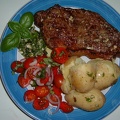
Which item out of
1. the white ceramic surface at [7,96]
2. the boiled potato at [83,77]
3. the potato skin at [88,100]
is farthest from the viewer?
the white ceramic surface at [7,96]

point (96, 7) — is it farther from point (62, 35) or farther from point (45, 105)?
point (45, 105)

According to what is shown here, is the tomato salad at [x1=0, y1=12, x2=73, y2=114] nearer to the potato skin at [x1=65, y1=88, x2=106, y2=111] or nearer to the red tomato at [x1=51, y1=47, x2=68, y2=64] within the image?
the red tomato at [x1=51, y1=47, x2=68, y2=64]

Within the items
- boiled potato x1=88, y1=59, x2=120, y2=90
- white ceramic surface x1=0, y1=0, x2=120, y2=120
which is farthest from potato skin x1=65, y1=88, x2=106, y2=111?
white ceramic surface x1=0, y1=0, x2=120, y2=120

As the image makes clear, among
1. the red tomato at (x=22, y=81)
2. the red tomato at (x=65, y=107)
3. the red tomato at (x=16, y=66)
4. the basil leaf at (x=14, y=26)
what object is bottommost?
the red tomato at (x=65, y=107)

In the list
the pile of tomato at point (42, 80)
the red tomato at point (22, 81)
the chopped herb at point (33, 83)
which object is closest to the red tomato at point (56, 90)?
the pile of tomato at point (42, 80)

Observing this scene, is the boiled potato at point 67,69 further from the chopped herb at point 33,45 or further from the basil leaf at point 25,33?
the basil leaf at point 25,33

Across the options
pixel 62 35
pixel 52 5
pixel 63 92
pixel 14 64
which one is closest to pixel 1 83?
pixel 14 64

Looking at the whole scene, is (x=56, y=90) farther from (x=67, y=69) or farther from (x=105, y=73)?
(x=105, y=73)
